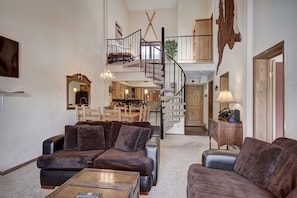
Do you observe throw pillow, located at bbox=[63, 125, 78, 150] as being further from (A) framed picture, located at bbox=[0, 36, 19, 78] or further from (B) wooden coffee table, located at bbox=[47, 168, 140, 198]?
(A) framed picture, located at bbox=[0, 36, 19, 78]

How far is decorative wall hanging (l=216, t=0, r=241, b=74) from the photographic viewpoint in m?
4.78

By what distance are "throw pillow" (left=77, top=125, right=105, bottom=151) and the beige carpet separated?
79 centimetres

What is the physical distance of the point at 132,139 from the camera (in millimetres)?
3209

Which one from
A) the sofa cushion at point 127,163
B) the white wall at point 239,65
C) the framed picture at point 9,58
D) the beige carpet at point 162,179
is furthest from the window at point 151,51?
the sofa cushion at point 127,163

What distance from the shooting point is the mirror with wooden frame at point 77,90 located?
219 inches

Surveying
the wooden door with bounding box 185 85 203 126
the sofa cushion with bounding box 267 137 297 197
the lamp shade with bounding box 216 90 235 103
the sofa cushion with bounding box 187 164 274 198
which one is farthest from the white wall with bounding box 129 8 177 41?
the sofa cushion with bounding box 267 137 297 197

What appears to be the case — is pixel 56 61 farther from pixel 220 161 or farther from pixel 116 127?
pixel 220 161

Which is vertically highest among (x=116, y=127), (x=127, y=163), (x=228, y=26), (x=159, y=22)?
(x=159, y=22)

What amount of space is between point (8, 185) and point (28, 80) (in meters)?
1.97

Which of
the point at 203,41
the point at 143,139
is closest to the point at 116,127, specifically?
the point at 143,139

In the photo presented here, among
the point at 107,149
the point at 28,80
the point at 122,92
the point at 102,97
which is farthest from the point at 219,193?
the point at 122,92

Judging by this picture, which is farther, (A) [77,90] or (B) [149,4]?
(B) [149,4]

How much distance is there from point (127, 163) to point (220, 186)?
4.21ft

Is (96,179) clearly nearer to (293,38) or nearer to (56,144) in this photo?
(56,144)
